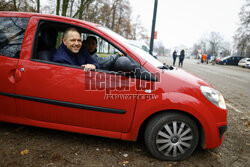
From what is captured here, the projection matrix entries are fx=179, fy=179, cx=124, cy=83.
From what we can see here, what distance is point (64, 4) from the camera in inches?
476

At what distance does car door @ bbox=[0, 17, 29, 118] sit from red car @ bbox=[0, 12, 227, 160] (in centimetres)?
1

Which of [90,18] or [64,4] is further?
[90,18]

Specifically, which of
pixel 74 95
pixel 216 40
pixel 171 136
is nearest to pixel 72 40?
pixel 74 95

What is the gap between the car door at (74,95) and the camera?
7.14ft

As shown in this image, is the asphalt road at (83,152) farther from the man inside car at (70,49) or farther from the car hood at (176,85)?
the man inside car at (70,49)

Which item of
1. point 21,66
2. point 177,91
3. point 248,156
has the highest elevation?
point 21,66

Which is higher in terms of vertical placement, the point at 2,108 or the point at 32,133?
the point at 2,108

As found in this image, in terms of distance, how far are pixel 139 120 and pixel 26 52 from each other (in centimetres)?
170

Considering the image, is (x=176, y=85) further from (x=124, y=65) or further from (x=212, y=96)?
(x=124, y=65)

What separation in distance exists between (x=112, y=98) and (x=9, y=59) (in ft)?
4.77

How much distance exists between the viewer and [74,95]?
2.21 meters

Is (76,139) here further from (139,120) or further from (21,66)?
(21,66)

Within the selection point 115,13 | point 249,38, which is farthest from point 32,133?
point 249,38

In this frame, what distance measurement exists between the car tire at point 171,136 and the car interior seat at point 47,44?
1.64 m
